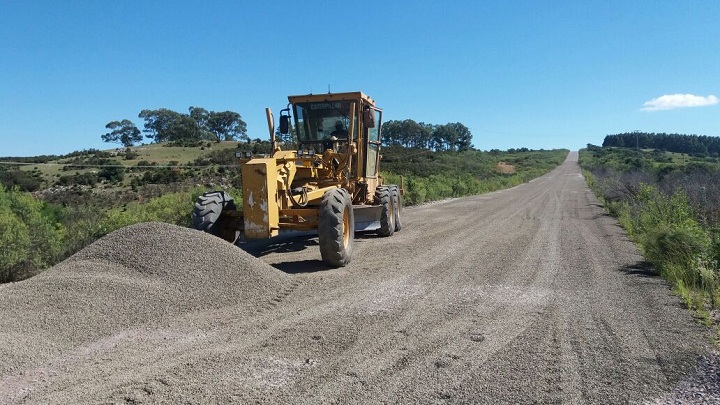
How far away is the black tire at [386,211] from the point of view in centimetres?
1211

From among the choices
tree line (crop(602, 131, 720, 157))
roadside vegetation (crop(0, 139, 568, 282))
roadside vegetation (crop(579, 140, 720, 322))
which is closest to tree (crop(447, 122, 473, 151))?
tree line (crop(602, 131, 720, 157))

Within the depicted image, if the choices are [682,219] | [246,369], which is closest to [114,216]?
[246,369]

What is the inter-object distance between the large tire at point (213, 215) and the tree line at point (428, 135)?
5161 cm

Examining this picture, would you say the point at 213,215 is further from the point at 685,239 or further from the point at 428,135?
the point at 428,135

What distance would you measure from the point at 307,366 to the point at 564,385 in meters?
1.99

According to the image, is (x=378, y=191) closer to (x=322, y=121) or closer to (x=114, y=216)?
(x=322, y=121)

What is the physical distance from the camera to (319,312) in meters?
5.95

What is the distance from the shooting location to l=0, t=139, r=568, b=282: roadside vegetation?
8.01 meters

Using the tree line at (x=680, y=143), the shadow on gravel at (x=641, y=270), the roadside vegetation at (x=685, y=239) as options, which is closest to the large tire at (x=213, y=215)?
the shadow on gravel at (x=641, y=270)

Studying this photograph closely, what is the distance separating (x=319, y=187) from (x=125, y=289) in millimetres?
4988

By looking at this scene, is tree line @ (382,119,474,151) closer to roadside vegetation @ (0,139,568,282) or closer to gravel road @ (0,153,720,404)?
roadside vegetation @ (0,139,568,282)

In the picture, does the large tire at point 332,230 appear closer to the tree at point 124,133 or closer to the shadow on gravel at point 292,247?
the shadow on gravel at point 292,247

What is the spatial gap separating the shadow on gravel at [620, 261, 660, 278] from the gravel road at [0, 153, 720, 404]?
8 centimetres

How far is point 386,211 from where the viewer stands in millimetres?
12094
